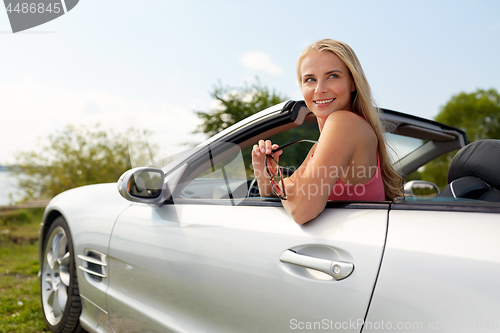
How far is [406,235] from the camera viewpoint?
1.13m

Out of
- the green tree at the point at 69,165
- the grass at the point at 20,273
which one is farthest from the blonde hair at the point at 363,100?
the green tree at the point at 69,165

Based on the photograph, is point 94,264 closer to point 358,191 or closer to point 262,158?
point 262,158

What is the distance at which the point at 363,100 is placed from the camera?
1.56 meters

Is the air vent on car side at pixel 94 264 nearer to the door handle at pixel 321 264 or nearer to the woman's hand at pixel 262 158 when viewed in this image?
the woman's hand at pixel 262 158

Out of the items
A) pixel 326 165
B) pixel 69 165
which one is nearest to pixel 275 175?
pixel 326 165

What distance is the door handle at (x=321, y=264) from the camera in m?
1.17

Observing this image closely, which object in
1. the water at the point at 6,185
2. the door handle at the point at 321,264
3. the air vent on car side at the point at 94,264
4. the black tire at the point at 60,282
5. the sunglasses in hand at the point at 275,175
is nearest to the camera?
the door handle at the point at 321,264

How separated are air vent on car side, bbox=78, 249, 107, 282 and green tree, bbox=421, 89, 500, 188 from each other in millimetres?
23434

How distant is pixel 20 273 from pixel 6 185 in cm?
569

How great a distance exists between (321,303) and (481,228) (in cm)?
51

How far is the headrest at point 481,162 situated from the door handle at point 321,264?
0.81m

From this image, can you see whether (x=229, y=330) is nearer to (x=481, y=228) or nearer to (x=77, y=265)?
(x=481, y=228)

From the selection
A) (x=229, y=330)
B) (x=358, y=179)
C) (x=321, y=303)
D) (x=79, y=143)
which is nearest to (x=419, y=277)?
(x=321, y=303)

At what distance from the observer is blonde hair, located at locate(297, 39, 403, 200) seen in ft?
5.08
